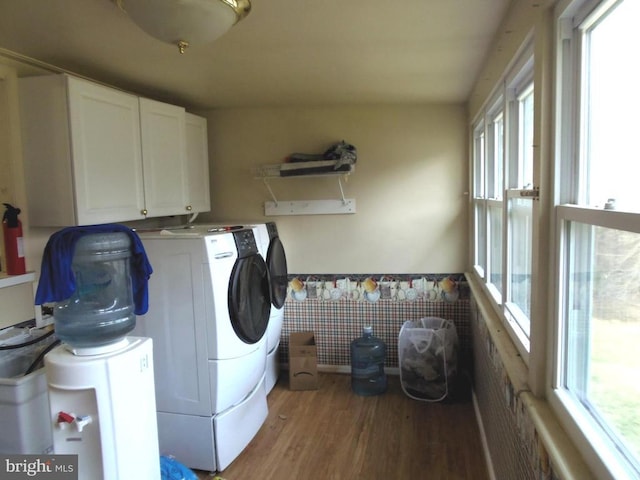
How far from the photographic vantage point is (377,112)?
341 centimetres

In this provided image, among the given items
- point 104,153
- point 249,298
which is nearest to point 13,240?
point 104,153

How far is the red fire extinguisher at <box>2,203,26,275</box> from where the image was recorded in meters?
2.10

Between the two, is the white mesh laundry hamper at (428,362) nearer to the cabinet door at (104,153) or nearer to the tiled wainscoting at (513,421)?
the tiled wainscoting at (513,421)

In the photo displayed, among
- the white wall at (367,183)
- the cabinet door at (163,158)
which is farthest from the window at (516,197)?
the cabinet door at (163,158)

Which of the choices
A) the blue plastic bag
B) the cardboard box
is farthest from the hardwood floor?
the blue plastic bag

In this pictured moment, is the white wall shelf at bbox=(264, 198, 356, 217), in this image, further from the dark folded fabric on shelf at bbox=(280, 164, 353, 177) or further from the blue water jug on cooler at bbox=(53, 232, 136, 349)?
the blue water jug on cooler at bbox=(53, 232, 136, 349)

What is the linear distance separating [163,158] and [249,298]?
3.52 feet

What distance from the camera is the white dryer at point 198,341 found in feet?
7.61

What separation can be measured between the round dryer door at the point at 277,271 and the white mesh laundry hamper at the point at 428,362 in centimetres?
92

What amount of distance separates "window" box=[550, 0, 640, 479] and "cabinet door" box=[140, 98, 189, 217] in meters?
A: 2.25

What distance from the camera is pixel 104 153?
234 cm

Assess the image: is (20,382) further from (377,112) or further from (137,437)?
(377,112)

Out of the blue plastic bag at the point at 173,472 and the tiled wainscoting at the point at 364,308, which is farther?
the tiled wainscoting at the point at 364,308

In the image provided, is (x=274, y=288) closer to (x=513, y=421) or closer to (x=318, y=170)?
(x=318, y=170)
